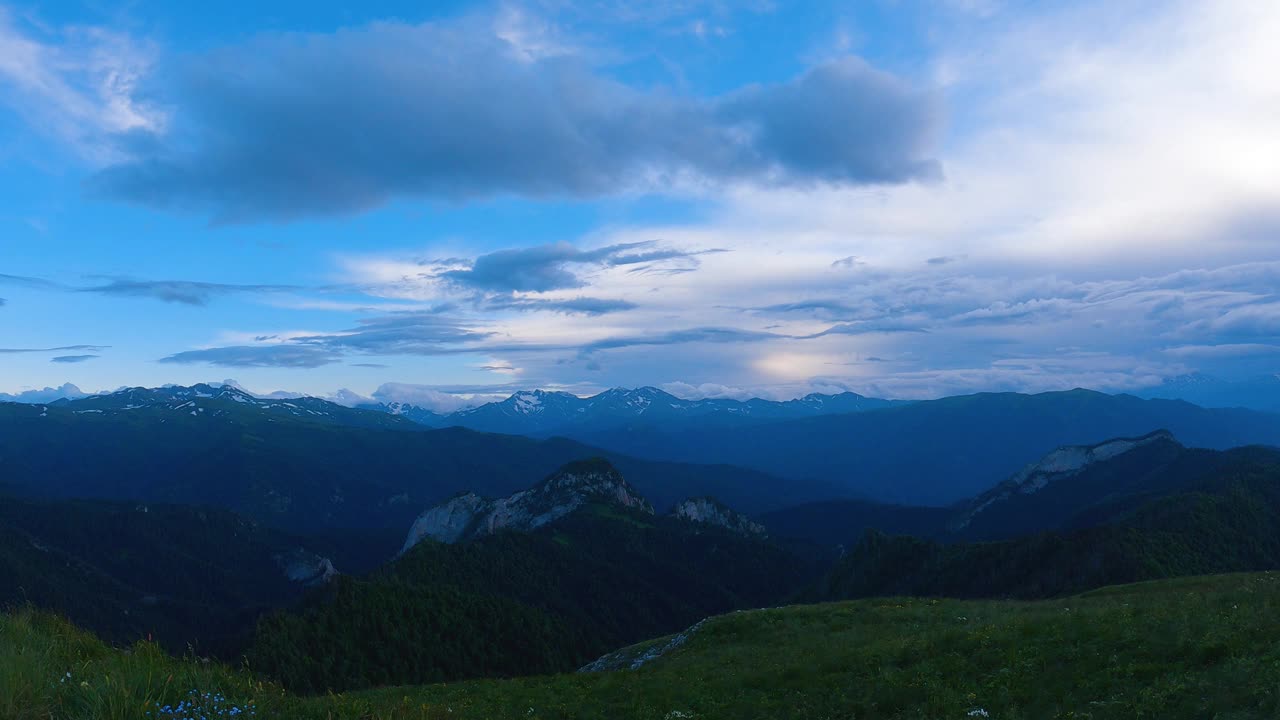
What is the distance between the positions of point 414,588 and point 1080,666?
465 feet

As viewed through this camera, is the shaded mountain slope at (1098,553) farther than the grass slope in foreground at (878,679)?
Yes

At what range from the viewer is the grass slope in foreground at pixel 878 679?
11.5 m

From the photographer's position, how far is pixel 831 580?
19650 cm

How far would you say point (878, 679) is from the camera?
69.6 ft

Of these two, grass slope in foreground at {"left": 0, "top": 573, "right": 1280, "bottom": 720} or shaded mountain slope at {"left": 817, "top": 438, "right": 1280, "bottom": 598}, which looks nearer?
grass slope in foreground at {"left": 0, "top": 573, "right": 1280, "bottom": 720}

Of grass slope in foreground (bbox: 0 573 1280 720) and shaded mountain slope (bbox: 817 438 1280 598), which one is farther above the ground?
grass slope in foreground (bbox: 0 573 1280 720)

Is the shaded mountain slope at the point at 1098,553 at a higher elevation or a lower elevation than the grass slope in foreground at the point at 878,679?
lower

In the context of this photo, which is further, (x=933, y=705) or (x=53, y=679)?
(x=933, y=705)

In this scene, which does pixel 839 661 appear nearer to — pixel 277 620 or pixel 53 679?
pixel 53 679

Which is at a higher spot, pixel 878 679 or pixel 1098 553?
pixel 878 679

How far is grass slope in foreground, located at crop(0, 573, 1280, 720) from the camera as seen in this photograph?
37.6 feet

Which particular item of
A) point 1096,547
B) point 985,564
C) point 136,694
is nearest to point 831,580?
point 985,564

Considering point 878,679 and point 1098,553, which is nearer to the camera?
point 878,679

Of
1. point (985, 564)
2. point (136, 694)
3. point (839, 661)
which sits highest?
point (136, 694)
